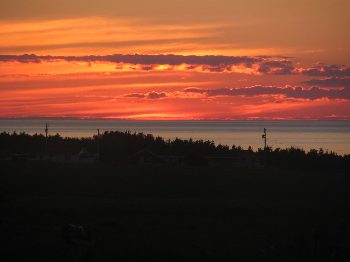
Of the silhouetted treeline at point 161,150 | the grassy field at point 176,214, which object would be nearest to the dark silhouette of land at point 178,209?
the grassy field at point 176,214

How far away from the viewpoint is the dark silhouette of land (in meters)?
15.8

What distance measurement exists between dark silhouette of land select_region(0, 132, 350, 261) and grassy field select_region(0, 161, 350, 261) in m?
0.03

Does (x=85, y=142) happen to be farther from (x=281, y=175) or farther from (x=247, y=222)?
(x=247, y=222)

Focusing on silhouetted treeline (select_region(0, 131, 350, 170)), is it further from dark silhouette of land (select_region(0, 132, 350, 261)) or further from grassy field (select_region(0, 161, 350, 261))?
grassy field (select_region(0, 161, 350, 261))

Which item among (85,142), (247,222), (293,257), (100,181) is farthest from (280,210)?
(85,142)

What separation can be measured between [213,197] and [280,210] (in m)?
5.89

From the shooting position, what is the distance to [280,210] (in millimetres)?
24094

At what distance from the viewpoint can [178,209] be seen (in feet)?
78.5

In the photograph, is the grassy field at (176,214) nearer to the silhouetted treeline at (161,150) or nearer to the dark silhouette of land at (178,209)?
the dark silhouette of land at (178,209)

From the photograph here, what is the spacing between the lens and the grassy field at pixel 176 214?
623 inches

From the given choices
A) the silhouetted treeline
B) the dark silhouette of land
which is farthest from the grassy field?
the silhouetted treeline

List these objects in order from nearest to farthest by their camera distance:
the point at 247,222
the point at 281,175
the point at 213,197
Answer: the point at 247,222, the point at 213,197, the point at 281,175

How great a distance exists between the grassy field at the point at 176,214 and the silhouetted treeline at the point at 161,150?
8058 mm

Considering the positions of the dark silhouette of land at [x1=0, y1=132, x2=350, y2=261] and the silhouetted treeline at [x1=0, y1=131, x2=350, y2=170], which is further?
the silhouetted treeline at [x1=0, y1=131, x2=350, y2=170]
